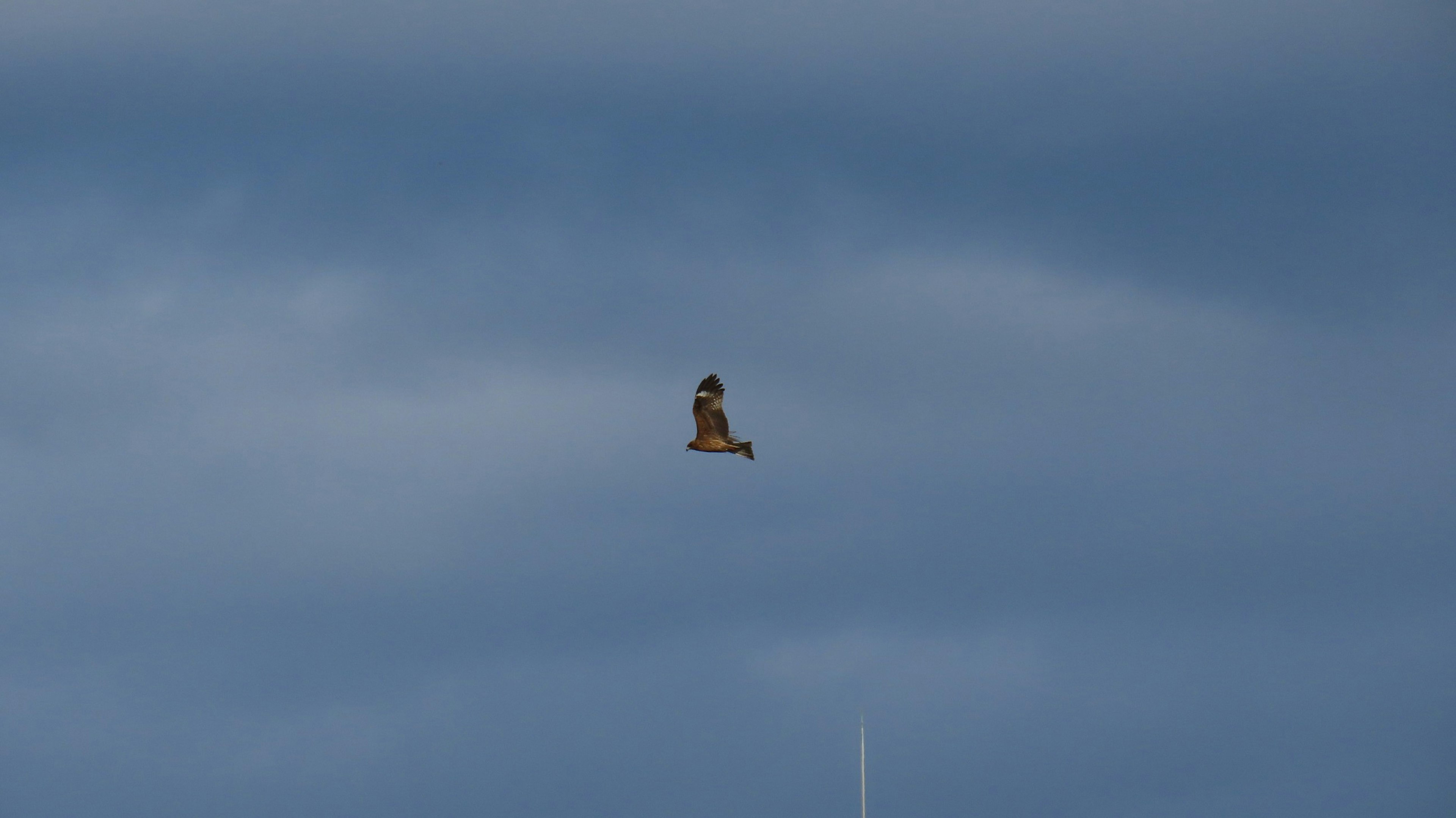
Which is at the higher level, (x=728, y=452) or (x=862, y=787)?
(x=728, y=452)

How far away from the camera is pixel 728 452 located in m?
87.8

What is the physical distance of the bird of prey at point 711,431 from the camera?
3469 inches

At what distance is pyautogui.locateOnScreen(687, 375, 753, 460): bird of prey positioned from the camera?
8812 cm

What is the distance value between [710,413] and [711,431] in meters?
1.00

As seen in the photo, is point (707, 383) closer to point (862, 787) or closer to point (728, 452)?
point (728, 452)

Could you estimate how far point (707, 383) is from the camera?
90.0 meters

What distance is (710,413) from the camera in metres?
89.0

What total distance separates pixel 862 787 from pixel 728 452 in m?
18.1

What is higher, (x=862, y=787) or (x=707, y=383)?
(x=707, y=383)

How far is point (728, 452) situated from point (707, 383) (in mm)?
4341

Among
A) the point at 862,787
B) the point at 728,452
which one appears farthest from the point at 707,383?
the point at 862,787

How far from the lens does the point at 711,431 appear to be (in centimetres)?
8862

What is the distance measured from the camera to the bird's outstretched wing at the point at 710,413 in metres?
88.6

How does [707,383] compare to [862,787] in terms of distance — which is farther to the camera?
[707,383]
